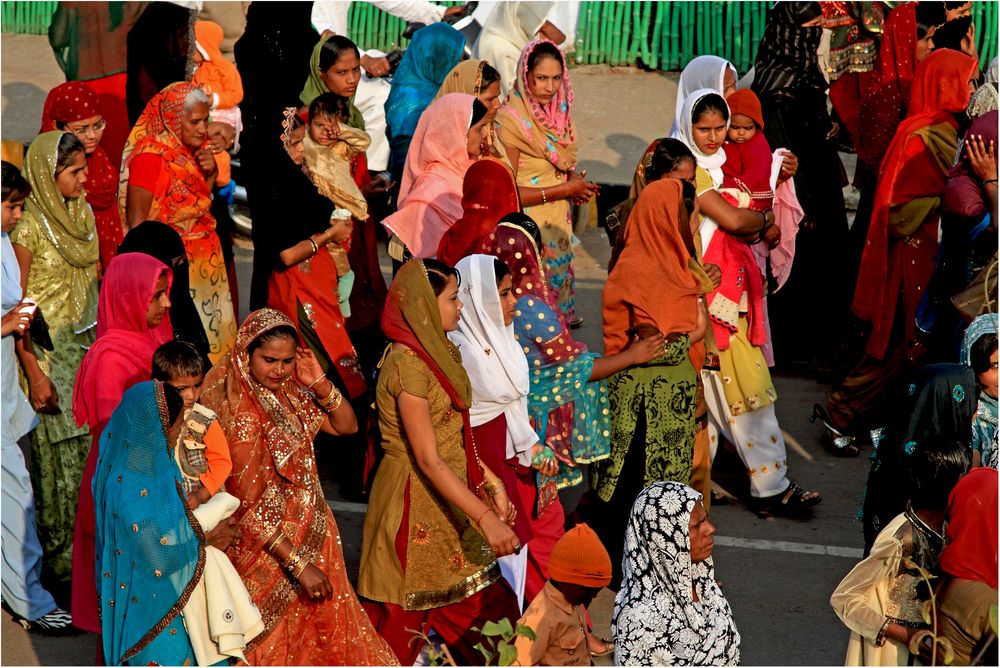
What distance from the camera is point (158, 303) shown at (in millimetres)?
5391

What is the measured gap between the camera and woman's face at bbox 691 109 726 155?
6.67m

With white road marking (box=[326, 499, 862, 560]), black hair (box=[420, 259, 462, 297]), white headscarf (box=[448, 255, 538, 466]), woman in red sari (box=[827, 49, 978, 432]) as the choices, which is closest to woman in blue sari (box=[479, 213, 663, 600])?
white headscarf (box=[448, 255, 538, 466])

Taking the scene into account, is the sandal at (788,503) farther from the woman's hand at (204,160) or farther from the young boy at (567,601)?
the woman's hand at (204,160)

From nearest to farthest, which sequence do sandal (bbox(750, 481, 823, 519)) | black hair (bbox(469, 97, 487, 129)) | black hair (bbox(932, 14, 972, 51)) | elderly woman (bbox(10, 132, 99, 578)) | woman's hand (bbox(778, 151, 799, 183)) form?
elderly woman (bbox(10, 132, 99, 578))
sandal (bbox(750, 481, 823, 519))
black hair (bbox(469, 97, 487, 129))
woman's hand (bbox(778, 151, 799, 183))
black hair (bbox(932, 14, 972, 51))

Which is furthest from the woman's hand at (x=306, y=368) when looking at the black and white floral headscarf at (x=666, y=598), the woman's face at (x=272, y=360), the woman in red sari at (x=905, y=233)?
the woman in red sari at (x=905, y=233)

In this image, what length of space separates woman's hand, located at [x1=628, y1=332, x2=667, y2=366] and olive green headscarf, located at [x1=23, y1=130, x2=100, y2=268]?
2.32m

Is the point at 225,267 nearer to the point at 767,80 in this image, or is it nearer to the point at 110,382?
the point at 110,382

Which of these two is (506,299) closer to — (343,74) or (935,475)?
(935,475)

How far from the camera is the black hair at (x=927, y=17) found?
7918mm

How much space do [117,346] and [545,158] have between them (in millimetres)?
2996

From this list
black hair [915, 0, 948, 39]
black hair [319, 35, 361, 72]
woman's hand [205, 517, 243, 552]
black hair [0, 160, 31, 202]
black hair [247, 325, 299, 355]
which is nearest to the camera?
woman's hand [205, 517, 243, 552]

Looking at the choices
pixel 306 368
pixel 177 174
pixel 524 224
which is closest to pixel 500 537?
pixel 306 368

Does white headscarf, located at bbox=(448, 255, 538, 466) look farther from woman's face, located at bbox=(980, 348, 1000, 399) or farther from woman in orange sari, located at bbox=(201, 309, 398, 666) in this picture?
woman's face, located at bbox=(980, 348, 1000, 399)

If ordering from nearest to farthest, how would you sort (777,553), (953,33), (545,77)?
1. (777,553)
2. (545,77)
3. (953,33)
